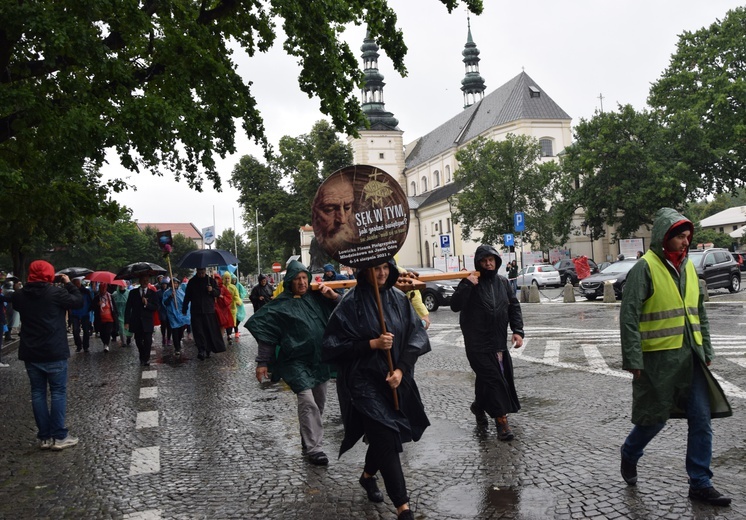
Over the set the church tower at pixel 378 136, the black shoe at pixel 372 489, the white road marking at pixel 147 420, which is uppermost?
the church tower at pixel 378 136

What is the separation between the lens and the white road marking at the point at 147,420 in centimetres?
758

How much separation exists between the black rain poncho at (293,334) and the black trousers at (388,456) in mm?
1646

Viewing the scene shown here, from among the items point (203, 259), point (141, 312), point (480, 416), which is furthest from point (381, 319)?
point (203, 259)

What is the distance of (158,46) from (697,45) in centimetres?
3897

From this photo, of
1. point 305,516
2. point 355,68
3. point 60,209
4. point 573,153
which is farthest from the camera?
point 573,153

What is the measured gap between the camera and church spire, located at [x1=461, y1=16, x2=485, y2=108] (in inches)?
3733

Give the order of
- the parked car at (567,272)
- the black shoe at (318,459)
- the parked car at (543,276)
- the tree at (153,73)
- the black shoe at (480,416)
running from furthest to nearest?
the parked car at (567,272) → the parked car at (543,276) → the tree at (153,73) → the black shoe at (480,416) → the black shoe at (318,459)

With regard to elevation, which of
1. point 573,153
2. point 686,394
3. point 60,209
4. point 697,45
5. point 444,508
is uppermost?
point 697,45

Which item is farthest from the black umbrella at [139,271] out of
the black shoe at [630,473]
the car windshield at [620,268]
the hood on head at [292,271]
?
the car windshield at [620,268]

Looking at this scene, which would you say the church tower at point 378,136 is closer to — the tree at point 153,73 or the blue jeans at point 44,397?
the tree at point 153,73

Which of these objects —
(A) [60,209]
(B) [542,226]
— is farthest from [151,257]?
(A) [60,209]

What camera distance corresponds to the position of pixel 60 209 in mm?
13648

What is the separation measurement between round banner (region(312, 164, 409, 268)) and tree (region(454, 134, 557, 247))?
1830 inches

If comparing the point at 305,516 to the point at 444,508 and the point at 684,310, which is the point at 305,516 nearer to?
the point at 444,508
